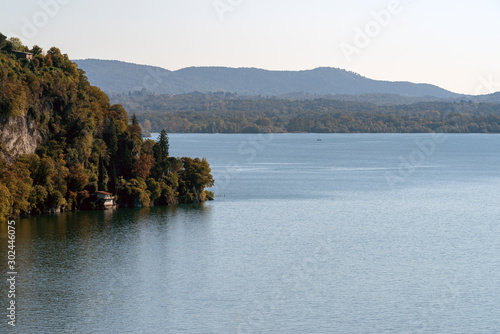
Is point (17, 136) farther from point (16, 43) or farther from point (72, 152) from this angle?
point (16, 43)

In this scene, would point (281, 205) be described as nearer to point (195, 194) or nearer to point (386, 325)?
point (195, 194)

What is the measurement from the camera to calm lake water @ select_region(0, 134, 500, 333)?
44375 mm

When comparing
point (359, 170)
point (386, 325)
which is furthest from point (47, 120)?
point (359, 170)

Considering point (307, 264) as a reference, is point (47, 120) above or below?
above

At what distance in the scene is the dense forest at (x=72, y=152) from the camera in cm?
7938

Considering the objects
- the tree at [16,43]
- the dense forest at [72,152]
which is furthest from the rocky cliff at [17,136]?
the tree at [16,43]

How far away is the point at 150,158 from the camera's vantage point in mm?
91125

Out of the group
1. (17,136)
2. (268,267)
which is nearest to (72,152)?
(17,136)

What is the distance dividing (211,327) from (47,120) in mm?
51109

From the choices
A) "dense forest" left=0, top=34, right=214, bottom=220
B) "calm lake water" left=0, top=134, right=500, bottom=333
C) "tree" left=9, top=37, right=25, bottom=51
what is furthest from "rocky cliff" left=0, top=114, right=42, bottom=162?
"tree" left=9, top=37, right=25, bottom=51

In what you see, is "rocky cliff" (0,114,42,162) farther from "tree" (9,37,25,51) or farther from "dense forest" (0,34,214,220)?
"tree" (9,37,25,51)

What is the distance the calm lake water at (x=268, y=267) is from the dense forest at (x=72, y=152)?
128 inches

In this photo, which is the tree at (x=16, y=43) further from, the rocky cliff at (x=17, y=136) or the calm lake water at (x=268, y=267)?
the calm lake water at (x=268, y=267)

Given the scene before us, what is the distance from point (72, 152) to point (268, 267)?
36.6m
